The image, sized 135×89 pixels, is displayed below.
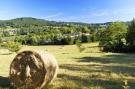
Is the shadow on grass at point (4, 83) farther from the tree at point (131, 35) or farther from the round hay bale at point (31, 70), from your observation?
the tree at point (131, 35)

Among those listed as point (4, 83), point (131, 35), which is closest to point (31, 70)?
point (4, 83)

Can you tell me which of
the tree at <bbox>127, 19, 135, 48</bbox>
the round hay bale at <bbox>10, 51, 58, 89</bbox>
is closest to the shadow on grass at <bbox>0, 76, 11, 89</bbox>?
the round hay bale at <bbox>10, 51, 58, 89</bbox>

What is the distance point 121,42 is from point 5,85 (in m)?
57.8

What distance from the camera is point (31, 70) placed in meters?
13.9

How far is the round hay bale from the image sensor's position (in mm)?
13695

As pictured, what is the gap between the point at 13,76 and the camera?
14.1 meters

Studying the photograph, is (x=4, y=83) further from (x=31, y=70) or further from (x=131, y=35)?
(x=131, y=35)

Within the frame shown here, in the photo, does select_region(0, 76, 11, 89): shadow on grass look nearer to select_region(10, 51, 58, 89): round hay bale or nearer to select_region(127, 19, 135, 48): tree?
select_region(10, 51, 58, 89): round hay bale

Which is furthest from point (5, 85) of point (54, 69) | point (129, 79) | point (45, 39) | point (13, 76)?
point (45, 39)

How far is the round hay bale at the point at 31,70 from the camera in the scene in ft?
44.9

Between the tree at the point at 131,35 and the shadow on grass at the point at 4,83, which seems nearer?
the shadow on grass at the point at 4,83

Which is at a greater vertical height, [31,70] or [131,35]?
[31,70]

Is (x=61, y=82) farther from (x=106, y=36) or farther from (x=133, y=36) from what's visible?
(x=106, y=36)

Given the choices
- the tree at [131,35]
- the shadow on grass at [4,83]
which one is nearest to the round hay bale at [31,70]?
the shadow on grass at [4,83]
